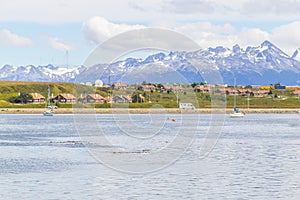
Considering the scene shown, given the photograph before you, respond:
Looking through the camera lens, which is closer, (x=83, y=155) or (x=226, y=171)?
(x=226, y=171)

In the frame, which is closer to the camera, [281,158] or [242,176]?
A: [242,176]

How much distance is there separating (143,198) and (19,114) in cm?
16353

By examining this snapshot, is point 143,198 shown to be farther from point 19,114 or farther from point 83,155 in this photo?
point 19,114

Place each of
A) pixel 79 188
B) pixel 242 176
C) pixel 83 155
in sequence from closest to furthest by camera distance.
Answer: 1. pixel 79 188
2. pixel 242 176
3. pixel 83 155

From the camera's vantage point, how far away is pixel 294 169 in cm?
4606

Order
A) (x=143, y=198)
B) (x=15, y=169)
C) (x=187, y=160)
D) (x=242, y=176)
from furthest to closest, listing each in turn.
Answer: (x=187, y=160)
(x=15, y=169)
(x=242, y=176)
(x=143, y=198)

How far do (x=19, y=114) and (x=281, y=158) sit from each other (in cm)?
14726

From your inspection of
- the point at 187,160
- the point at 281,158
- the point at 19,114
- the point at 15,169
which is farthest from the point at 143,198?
the point at 19,114

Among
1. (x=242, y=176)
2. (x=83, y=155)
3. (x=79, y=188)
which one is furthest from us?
(x=83, y=155)

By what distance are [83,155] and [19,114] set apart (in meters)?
140

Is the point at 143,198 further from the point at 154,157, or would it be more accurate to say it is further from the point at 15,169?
the point at 154,157

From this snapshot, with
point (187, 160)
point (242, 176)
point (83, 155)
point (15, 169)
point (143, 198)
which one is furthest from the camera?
point (83, 155)

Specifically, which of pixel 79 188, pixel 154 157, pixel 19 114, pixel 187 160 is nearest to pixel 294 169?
pixel 187 160

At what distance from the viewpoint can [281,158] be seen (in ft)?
178
